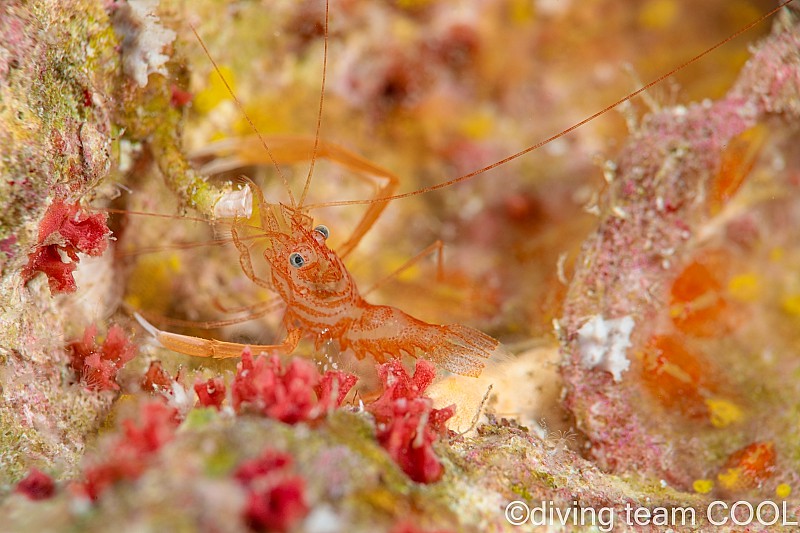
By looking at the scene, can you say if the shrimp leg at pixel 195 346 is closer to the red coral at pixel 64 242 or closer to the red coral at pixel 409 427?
the red coral at pixel 64 242

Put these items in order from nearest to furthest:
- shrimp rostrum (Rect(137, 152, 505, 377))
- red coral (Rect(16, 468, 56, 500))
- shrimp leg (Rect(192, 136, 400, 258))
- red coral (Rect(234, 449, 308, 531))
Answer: red coral (Rect(234, 449, 308, 531))
red coral (Rect(16, 468, 56, 500))
shrimp rostrum (Rect(137, 152, 505, 377))
shrimp leg (Rect(192, 136, 400, 258))

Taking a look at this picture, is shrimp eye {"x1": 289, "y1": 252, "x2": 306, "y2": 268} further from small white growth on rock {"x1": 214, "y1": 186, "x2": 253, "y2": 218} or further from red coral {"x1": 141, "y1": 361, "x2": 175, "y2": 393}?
red coral {"x1": 141, "y1": 361, "x2": 175, "y2": 393}

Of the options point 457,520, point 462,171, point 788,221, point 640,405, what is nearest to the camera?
point 457,520

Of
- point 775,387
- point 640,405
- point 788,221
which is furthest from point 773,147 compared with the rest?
point 640,405

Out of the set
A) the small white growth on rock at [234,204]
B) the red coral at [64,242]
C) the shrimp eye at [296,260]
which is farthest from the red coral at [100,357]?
the shrimp eye at [296,260]

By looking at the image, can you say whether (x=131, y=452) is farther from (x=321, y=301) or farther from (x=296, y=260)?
(x=321, y=301)

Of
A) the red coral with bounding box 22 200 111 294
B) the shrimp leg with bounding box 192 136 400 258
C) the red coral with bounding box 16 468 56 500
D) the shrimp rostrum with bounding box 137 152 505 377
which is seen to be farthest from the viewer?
the shrimp leg with bounding box 192 136 400 258

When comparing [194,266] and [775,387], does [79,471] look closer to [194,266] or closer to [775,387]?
[194,266]

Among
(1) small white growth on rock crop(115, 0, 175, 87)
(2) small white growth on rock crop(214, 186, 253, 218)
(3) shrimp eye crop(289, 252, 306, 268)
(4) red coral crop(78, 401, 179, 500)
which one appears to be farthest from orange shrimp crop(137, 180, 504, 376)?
(4) red coral crop(78, 401, 179, 500)

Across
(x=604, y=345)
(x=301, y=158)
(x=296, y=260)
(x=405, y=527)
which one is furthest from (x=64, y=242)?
(x=604, y=345)
